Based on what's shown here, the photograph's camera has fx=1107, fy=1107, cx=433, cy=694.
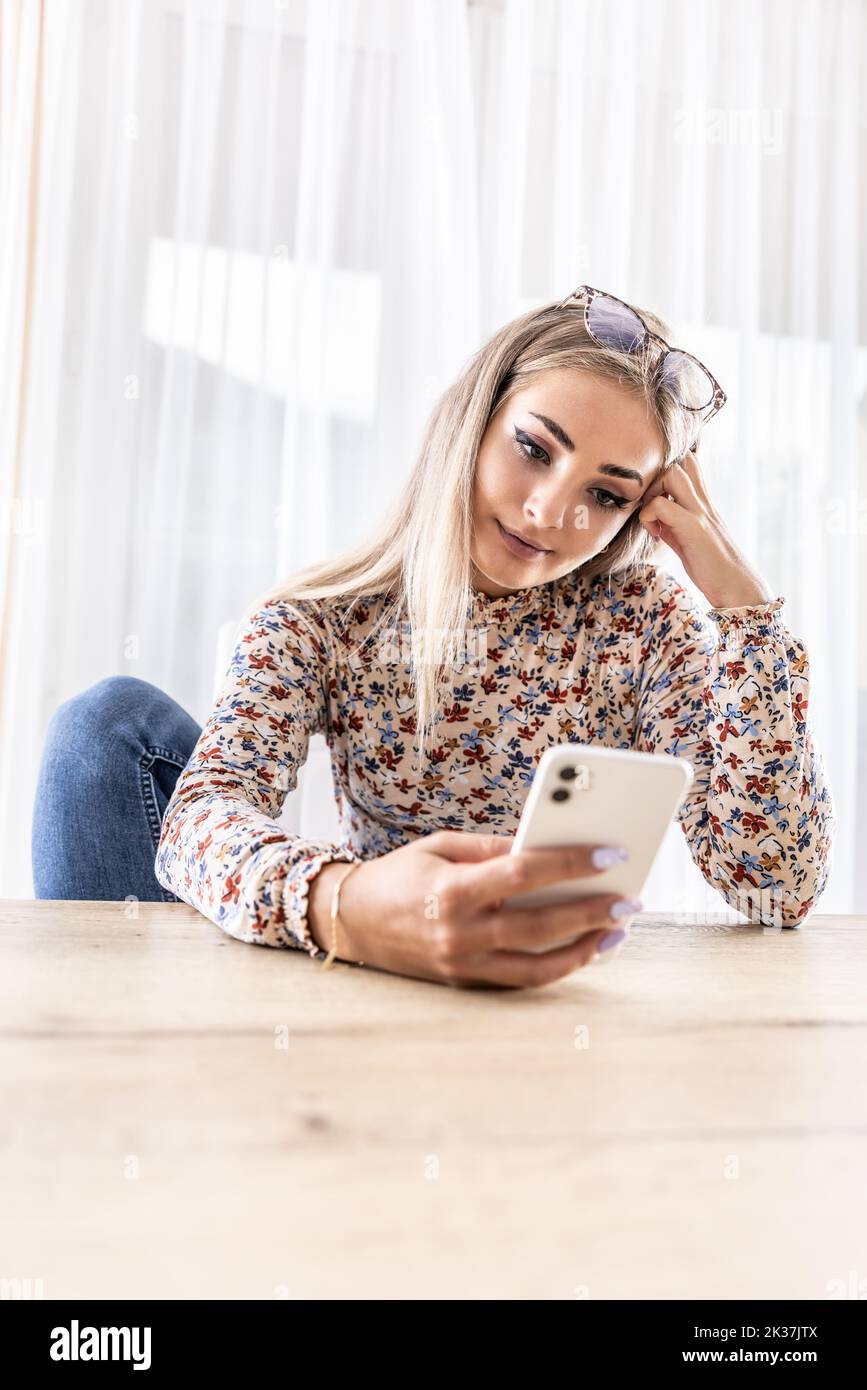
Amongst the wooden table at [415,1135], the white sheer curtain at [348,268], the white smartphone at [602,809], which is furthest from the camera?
the white sheer curtain at [348,268]

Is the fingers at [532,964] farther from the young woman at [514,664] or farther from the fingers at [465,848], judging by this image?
the young woman at [514,664]

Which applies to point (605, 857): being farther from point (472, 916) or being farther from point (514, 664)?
point (514, 664)

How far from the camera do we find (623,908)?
2.15 feet

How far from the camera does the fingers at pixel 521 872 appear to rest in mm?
625

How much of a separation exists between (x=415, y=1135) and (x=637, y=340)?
3.25 ft

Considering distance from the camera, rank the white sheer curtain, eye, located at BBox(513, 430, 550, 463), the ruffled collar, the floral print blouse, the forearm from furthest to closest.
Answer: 1. the white sheer curtain
2. the ruffled collar
3. eye, located at BBox(513, 430, 550, 463)
4. the floral print blouse
5. the forearm

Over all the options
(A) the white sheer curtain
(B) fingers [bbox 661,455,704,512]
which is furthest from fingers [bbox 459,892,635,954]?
(A) the white sheer curtain

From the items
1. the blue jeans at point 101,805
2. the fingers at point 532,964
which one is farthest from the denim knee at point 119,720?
the fingers at point 532,964

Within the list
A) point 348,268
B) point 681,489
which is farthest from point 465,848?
point 348,268

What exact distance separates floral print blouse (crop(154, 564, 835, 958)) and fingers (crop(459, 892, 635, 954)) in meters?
0.32

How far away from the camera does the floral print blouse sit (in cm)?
108

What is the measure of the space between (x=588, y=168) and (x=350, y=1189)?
2.86 m

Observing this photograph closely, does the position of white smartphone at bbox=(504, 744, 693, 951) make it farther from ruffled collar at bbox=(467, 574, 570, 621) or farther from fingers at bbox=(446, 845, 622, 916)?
ruffled collar at bbox=(467, 574, 570, 621)
